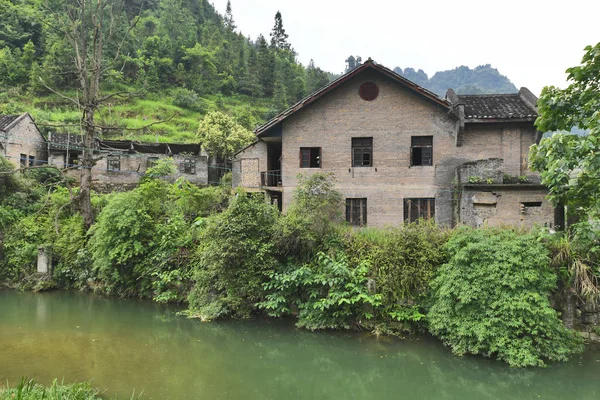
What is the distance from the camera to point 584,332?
10.5 meters

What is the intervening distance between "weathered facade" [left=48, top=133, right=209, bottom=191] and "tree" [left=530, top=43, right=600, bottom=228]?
26.9 metres

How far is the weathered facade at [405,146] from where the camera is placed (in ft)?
50.0

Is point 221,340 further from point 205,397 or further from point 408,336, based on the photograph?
point 408,336

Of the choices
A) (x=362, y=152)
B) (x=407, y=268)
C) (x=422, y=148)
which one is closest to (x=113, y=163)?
(x=362, y=152)

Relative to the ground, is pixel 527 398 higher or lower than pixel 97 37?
lower

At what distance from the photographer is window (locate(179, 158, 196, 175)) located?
3100 centimetres

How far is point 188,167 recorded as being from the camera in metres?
31.1

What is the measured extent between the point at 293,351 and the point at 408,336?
11.8ft

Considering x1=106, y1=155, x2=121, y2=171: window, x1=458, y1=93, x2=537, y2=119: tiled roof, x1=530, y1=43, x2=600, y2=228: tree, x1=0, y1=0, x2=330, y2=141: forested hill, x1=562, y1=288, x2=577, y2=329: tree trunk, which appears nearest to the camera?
x1=530, y1=43, x2=600, y2=228: tree

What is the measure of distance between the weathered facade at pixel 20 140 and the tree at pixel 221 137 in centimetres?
1221

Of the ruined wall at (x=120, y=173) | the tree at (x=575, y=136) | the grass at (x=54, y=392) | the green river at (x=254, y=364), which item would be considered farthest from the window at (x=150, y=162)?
the tree at (x=575, y=136)

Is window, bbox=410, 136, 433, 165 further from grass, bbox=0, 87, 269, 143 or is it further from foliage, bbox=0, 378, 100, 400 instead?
grass, bbox=0, 87, 269, 143

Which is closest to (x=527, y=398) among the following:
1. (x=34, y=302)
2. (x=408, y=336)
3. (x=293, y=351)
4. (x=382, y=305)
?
(x=408, y=336)

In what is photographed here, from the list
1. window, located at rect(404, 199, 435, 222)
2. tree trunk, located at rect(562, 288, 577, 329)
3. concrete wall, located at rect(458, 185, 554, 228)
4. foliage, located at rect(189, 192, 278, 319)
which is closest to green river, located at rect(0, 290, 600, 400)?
foliage, located at rect(189, 192, 278, 319)
